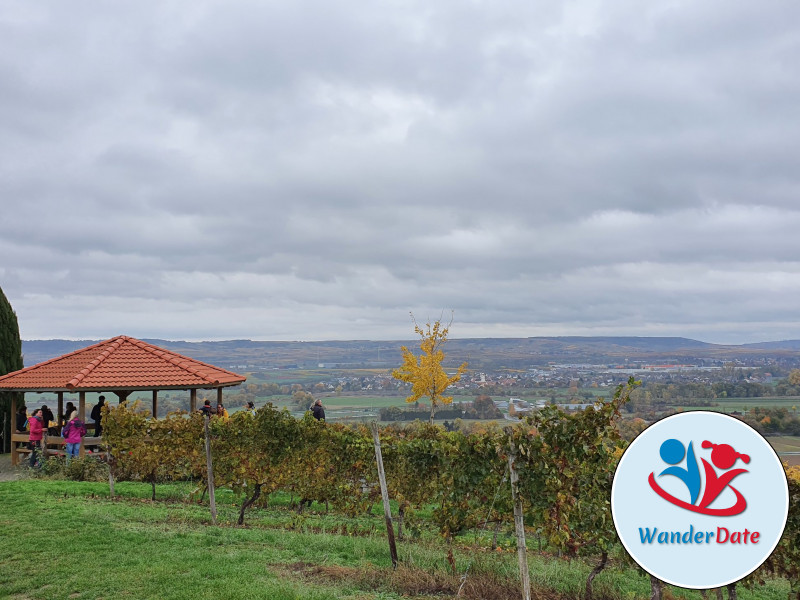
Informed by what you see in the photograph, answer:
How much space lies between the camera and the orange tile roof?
1805 cm

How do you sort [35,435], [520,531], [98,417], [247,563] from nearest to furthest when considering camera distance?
[520,531]
[247,563]
[35,435]
[98,417]

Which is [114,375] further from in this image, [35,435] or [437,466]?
[437,466]

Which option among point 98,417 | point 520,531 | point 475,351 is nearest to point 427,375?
point 98,417

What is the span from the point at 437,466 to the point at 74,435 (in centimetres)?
1359

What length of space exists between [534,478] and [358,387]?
6509 cm

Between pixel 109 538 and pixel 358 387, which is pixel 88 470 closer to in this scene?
pixel 109 538

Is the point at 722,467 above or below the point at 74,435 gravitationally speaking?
above

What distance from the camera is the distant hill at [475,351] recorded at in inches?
3807

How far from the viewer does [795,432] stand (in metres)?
14.7

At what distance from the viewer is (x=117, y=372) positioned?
18.8 m

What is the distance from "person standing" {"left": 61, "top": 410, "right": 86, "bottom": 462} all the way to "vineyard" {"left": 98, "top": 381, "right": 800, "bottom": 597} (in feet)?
12.4

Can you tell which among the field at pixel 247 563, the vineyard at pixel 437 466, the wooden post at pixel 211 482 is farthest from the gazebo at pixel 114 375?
the wooden post at pixel 211 482

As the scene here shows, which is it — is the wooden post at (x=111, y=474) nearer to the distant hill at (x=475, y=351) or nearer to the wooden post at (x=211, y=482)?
the wooden post at (x=211, y=482)

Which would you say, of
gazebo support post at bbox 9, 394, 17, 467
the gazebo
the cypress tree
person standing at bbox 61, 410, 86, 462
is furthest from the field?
the cypress tree
